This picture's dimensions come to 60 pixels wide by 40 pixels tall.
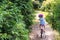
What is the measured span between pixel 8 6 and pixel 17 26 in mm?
1125

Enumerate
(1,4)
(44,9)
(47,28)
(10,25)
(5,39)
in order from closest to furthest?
1. (5,39)
2. (10,25)
3. (1,4)
4. (47,28)
5. (44,9)

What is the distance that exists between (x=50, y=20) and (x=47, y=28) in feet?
2.68

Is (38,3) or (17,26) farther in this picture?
(38,3)

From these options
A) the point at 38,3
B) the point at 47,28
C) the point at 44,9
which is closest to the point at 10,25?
the point at 47,28

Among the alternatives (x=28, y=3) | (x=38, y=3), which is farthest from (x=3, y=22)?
(x=38, y=3)

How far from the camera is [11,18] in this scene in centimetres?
646

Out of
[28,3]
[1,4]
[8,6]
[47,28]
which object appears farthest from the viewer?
[47,28]

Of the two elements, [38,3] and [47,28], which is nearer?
[47,28]

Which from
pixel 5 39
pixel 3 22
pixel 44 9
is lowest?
pixel 44 9

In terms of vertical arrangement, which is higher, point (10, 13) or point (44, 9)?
point (10, 13)

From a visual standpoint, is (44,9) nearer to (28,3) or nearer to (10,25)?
(28,3)

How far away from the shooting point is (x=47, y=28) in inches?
488

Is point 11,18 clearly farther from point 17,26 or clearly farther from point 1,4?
point 1,4

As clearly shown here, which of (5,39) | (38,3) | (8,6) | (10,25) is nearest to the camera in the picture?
(5,39)
